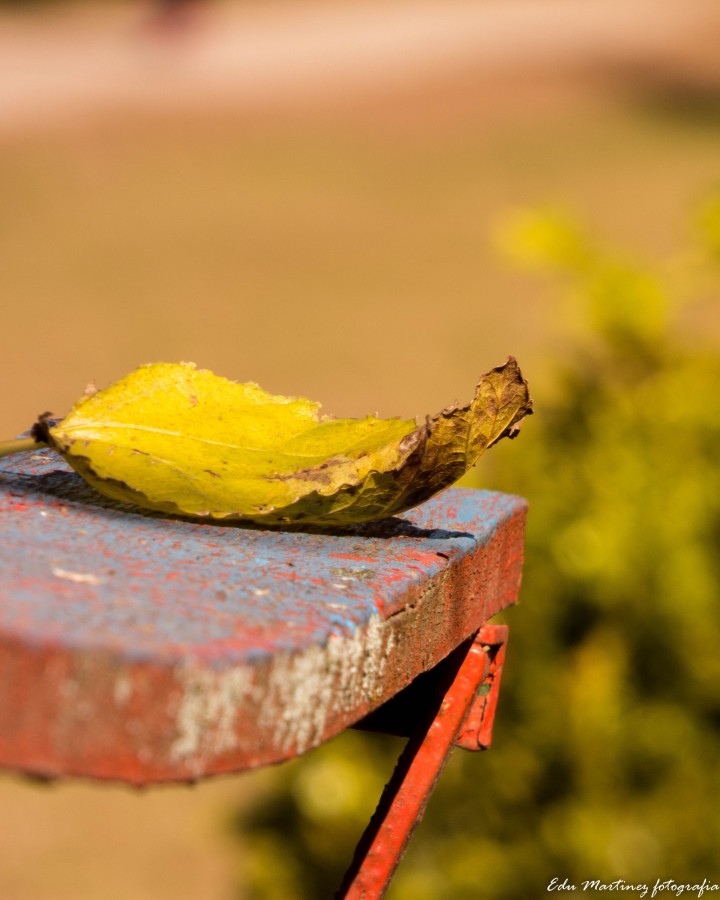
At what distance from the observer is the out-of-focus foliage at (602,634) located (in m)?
1.69

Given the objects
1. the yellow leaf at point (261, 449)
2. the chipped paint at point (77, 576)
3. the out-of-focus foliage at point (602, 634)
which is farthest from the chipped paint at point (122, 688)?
the out-of-focus foliage at point (602, 634)

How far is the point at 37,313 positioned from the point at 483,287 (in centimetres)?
204

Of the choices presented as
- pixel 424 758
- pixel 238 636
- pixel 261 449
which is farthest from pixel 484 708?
pixel 238 636

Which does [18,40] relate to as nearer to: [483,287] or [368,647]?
[483,287]

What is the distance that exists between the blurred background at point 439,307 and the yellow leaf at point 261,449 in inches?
10.2

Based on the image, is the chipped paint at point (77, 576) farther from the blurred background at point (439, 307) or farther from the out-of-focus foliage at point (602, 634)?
the out-of-focus foliage at point (602, 634)

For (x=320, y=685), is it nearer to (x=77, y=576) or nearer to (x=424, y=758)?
(x=77, y=576)

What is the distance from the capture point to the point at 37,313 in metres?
5.27

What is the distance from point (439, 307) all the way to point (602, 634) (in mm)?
3717

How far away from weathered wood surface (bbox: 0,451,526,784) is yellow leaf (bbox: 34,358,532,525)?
0.02m

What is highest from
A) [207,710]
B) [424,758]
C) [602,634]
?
[207,710]

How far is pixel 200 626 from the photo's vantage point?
23.2 inches

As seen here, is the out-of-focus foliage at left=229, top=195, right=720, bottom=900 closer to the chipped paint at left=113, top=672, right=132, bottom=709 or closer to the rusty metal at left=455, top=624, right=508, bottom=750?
the rusty metal at left=455, top=624, right=508, bottom=750

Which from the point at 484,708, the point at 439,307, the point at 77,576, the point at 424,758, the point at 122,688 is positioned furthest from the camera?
the point at 439,307
